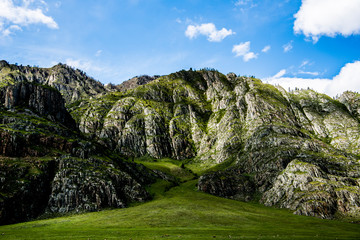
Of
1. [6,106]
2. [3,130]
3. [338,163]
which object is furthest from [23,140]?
[338,163]

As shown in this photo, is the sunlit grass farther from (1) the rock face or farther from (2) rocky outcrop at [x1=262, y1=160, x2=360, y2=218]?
(2) rocky outcrop at [x1=262, y1=160, x2=360, y2=218]

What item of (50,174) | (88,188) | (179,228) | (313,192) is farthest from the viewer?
(313,192)

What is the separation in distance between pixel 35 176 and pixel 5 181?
1435cm

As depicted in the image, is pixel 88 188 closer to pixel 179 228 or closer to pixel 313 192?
pixel 179 228

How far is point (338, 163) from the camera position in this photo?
192250 millimetres

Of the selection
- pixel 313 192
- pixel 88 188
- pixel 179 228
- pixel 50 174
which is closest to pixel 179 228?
pixel 179 228

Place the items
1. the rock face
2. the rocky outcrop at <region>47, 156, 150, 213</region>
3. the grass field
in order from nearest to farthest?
the grass field → the rock face → the rocky outcrop at <region>47, 156, 150, 213</region>

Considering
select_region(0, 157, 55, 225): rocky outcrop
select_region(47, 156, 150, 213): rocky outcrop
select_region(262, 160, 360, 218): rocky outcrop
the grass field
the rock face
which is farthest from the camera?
select_region(262, 160, 360, 218): rocky outcrop

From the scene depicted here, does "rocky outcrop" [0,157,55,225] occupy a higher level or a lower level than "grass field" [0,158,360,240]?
higher

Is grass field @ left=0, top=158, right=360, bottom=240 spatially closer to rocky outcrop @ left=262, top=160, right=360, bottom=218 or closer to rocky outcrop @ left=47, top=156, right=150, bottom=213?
rocky outcrop @ left=47, top=156, right=150, bottom=213

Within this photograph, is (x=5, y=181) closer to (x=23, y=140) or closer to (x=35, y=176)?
(x=35, y=176)

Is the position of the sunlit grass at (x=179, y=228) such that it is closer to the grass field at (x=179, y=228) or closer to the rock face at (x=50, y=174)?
the grass field at (x=179, y=228)

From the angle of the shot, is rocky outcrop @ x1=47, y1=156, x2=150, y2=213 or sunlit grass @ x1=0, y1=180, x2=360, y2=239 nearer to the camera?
sunlit grass @ x1=0, y1=180, x2=360, y2=239

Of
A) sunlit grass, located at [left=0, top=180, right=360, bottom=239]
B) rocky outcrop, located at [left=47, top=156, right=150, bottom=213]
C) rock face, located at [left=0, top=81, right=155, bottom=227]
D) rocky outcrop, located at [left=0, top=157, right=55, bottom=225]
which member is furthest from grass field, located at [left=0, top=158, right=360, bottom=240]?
rocky outcrop, located at [left=47, top=156, right=150, bottom=213]
